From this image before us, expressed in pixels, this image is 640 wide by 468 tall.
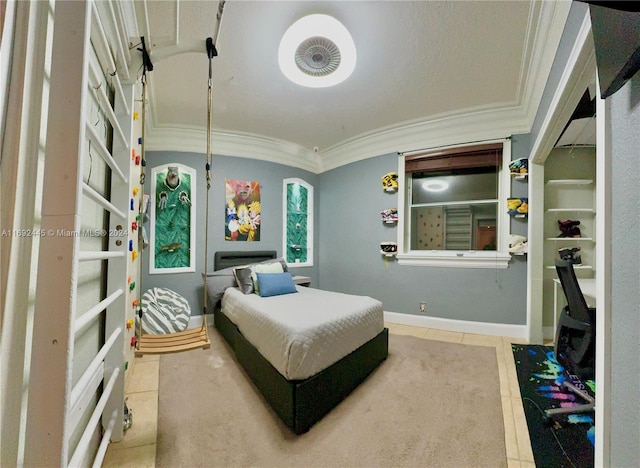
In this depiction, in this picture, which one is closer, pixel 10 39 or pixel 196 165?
pixel 10 39

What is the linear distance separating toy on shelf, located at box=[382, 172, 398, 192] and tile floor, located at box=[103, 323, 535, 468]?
2.13 m

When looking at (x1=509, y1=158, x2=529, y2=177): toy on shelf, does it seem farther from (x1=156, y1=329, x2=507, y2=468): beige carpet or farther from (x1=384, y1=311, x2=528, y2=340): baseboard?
(x1=156, y1=329, x2=507, y2=468): beige carpet

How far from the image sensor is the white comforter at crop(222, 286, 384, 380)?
148 cm

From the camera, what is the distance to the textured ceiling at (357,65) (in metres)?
1.64

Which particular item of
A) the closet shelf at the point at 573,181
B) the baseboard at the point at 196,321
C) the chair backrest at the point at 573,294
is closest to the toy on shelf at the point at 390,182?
the closet shelf at the point at 573,181

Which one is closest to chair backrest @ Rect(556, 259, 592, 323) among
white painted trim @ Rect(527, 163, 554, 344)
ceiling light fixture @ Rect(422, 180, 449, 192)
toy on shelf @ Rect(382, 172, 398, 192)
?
white painted trim @ Rect(527, 163, 554, 344)

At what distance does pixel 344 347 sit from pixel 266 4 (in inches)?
91.6

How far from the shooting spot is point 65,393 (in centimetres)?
57

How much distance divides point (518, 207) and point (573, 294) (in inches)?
57.5

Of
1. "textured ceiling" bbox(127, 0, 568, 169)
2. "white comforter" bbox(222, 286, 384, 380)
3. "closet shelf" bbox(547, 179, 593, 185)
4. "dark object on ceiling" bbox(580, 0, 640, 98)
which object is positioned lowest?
"white comforter" bbox(222, 286, 384, 380)

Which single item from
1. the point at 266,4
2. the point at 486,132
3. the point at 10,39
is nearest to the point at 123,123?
the point at 10,39

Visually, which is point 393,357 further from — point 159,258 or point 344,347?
point 159,258

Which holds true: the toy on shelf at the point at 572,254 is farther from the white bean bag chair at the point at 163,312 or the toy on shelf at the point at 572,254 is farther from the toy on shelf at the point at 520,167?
the white bean bag chair at the point at 163,312

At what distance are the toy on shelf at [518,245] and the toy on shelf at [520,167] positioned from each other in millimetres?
676
